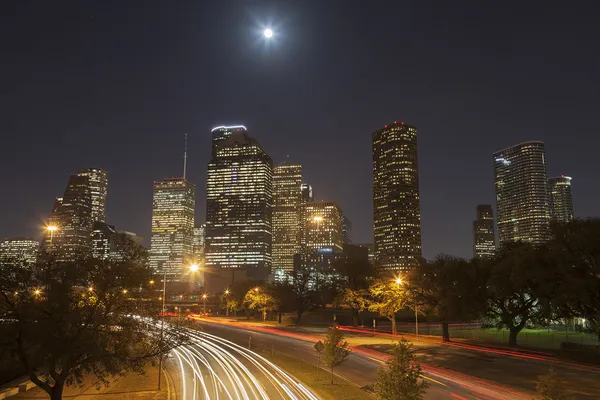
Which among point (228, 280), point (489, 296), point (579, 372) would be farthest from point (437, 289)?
point (228, 280)

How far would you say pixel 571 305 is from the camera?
47.5 metres

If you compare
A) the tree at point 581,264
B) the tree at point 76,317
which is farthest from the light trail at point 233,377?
the tree at point 581,264

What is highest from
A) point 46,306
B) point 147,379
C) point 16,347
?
point 46,306

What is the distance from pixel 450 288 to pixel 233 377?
34325mm

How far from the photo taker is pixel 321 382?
34.0 meters

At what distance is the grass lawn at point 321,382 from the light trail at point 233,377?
0.69m

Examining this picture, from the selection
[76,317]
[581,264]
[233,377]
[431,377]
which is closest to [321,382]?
[233,377]

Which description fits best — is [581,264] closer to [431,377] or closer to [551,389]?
[431,377]

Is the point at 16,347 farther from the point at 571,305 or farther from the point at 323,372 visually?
the point at 571,305

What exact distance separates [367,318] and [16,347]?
85880 millimetres

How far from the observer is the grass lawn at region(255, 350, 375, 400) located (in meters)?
29.7

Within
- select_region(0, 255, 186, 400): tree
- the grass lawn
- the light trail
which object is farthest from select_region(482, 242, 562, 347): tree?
select_region(0, 255, 186, 400): tree

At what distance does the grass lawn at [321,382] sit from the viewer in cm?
2967

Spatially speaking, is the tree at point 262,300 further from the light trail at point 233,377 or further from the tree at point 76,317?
the tree at point 76,317
